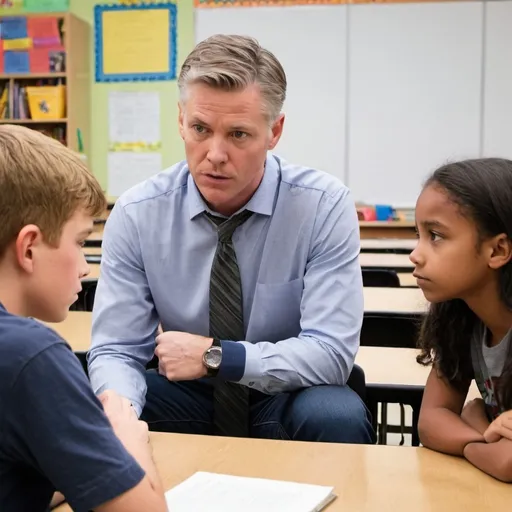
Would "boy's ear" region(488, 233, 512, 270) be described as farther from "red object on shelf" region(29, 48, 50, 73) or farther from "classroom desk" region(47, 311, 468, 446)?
"red object on shelf" region(29, 48, 50, 73)

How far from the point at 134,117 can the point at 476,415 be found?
5.88 m

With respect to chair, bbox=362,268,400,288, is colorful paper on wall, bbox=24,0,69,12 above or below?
above

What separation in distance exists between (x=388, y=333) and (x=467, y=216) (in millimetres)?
1190

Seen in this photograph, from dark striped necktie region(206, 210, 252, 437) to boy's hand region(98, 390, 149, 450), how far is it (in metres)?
0.57

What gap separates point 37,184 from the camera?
2.99ft

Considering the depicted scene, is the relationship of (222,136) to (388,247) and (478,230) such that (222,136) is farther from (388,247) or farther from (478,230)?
(388,247)

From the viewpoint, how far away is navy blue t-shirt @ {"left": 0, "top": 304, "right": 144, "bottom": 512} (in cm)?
80

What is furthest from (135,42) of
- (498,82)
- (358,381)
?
(358,381)

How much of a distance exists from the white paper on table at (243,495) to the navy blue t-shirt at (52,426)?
0.74 ft

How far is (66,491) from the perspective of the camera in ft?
2.75

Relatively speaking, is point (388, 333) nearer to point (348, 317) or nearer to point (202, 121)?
point (348, 317)

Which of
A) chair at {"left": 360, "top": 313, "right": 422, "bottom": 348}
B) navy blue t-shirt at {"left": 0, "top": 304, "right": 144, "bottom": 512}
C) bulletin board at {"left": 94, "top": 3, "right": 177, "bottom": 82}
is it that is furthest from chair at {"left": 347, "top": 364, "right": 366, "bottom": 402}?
bulletin board at {"left": 94, "top": 3, "right": 177, "bottom": 82}

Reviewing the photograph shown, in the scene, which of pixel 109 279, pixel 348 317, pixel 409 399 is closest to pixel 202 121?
pixel 109 279

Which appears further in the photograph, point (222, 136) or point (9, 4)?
point (9, 4)
